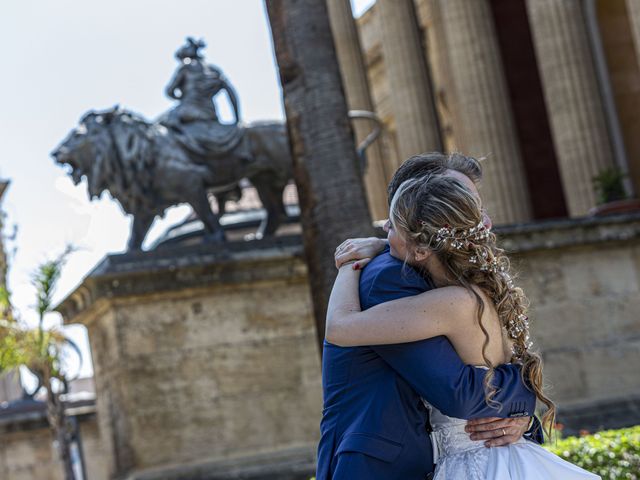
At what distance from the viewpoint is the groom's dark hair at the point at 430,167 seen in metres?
4.04

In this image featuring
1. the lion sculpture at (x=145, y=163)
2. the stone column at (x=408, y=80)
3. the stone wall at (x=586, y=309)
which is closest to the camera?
the stone wall at (x=586, y=309)

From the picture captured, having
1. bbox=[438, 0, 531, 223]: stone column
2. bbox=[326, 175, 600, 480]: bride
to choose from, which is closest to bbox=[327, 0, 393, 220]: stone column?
bbox=[438, 0, 531, 223]: stone column

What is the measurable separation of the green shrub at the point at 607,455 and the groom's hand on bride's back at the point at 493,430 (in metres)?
4.72

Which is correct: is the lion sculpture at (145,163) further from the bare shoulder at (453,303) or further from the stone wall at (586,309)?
the bare shoulder at (453,303)

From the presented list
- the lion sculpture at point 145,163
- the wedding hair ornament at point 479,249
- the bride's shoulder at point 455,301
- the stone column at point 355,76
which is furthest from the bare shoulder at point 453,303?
the stone column at point 355,76

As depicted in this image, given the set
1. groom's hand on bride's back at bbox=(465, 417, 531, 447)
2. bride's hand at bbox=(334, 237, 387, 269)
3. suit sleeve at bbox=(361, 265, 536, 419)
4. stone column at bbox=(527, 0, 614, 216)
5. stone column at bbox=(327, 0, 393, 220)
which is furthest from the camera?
stone column at bbox=(327, 0, 393, 220)

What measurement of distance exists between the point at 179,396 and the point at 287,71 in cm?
360

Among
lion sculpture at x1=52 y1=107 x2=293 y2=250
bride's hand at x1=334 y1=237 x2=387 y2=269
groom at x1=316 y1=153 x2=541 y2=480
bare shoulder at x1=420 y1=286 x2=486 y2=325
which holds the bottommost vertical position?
groom at x1=316 y1=153 x2=541 y2=480

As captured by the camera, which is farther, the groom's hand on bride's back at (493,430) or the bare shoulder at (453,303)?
the groom's hand on bride's back at (493,430)

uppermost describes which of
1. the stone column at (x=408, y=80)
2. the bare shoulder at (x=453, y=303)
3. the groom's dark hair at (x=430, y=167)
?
the stone column at (x=408, y=80)

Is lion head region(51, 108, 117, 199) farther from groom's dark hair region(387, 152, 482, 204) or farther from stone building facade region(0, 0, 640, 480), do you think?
groom's dark hair region(387, 152, 482, 204)

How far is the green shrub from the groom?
188 inches

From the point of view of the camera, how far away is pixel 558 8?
79.0 ft

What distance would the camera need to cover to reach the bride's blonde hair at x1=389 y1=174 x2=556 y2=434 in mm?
3871
